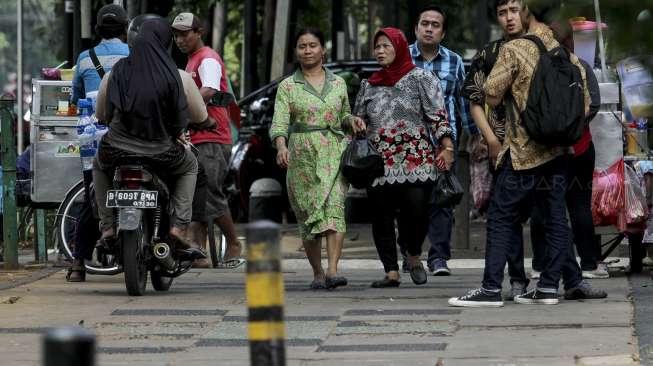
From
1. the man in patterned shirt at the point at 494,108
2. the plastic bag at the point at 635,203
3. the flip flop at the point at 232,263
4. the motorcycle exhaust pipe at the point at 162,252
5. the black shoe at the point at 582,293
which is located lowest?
the flip flop at the point at 232,263

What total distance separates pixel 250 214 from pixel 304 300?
6.86m

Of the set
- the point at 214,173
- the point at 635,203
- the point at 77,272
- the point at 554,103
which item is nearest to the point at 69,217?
the point at 77,272

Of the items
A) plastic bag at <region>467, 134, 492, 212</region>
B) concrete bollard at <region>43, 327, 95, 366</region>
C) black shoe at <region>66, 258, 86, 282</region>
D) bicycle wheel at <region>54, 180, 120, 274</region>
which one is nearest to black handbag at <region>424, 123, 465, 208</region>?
black shoe at <region>66, 258, 86, 282</region>

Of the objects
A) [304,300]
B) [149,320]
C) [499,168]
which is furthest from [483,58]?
[149,320]

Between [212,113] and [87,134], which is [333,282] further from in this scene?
[212,113]

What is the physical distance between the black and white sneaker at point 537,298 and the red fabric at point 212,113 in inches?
121

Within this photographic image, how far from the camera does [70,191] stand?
11383mm

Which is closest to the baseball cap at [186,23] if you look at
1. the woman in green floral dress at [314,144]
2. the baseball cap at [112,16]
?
the baseball cap at [112,16]

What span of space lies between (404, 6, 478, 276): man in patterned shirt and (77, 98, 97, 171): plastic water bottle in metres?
2.32

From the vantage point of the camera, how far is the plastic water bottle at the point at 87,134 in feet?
35.0

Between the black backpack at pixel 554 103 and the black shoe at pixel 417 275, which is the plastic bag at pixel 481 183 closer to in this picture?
the black shoe at pixel 417 275

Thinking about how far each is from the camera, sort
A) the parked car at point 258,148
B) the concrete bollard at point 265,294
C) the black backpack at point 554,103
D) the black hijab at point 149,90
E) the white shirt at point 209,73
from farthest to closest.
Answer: the parked car at point 258,148 < the white shirt at point 209,73 < the black hijab at point 149,90 < the black backpack at point 554,103 < the concrete bollard at point 265,294

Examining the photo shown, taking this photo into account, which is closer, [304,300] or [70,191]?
[304,300]

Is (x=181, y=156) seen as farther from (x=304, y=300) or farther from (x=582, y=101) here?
(x=582, y=101)
